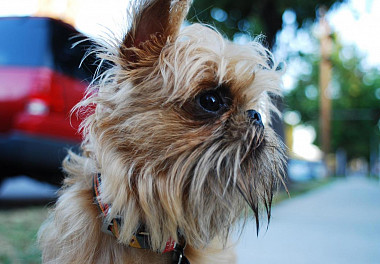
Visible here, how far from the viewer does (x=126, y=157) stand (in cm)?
187

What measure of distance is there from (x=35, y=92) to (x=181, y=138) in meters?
3.26

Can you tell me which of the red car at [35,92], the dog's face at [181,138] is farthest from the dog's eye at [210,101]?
the red car at [35,92]

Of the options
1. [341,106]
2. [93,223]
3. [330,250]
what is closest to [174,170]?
[93,223]

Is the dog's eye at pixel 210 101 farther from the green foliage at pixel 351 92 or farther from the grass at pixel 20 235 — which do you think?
the green foliage at pixel 351 92

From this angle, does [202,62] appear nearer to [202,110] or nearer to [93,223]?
[202,110]

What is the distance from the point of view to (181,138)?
6.00ft

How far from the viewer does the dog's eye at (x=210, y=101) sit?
1865 mm

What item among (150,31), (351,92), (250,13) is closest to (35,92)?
(150,31)

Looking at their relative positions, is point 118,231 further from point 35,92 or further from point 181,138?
point 35,92

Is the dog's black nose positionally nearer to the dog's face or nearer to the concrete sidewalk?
the dog's face

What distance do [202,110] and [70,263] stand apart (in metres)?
1.06

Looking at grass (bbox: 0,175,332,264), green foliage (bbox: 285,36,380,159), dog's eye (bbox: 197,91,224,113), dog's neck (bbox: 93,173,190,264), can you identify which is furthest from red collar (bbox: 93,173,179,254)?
green foliage (bbox: 285,36,380,159)

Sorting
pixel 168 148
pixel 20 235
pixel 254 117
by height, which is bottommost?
pixel 20 235

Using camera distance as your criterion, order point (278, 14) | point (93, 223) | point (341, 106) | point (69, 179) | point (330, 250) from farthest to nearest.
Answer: point (341, 106) → point (278, 14) → point (330, 250) → point (69, 179) → point (93, 223)
